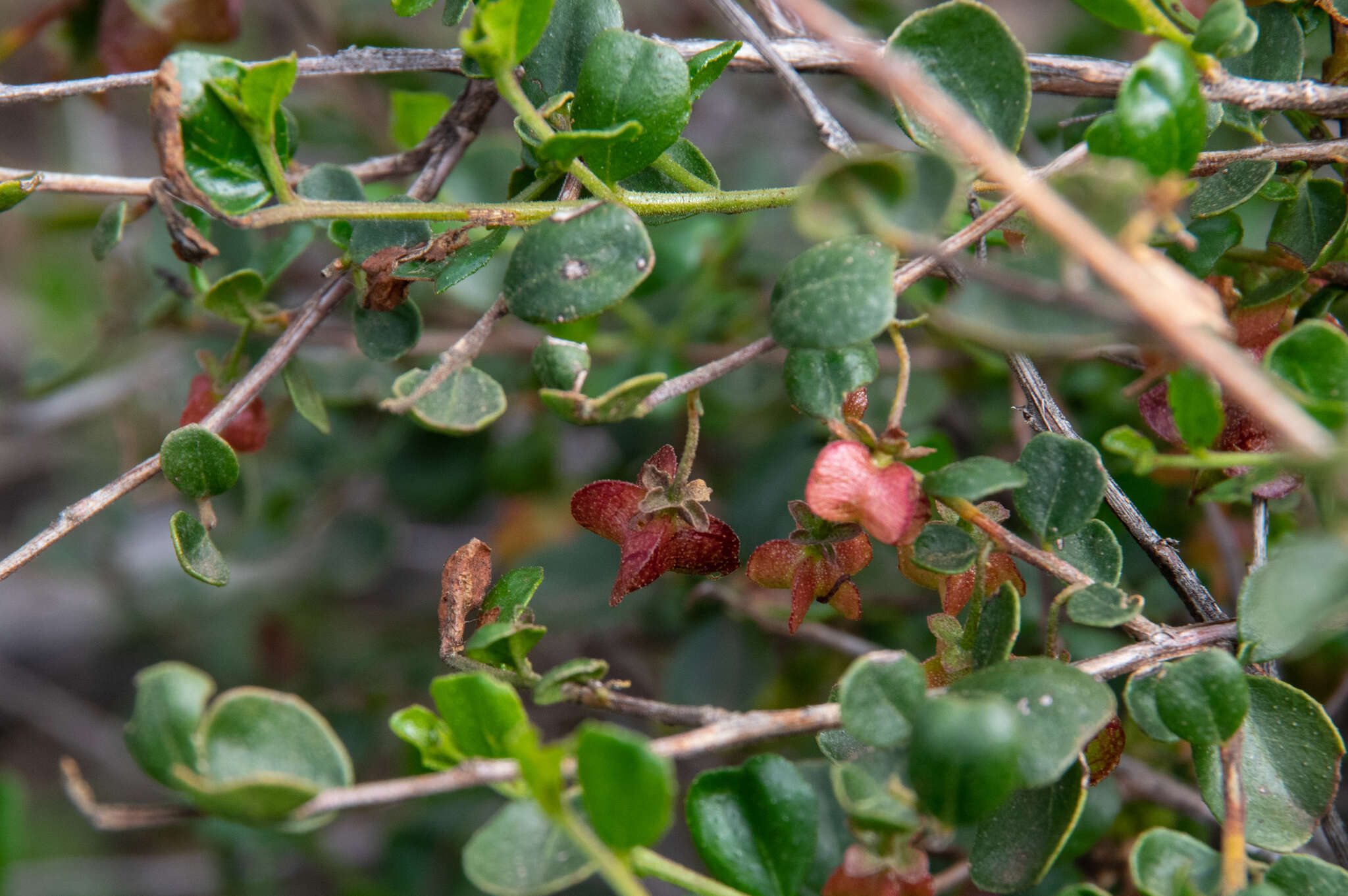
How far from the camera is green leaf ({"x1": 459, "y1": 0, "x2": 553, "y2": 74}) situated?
1.59 ft

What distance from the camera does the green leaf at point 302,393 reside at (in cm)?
69

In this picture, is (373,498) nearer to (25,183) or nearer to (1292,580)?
(25,183)

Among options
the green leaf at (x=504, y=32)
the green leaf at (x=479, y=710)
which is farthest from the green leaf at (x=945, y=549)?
the green leaf at (x=504, y=32)

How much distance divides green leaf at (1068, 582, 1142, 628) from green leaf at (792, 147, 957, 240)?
22cm

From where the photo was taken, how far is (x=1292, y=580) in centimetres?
37

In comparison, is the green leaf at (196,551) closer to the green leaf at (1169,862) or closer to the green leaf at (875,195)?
the green leaf at (875,195)

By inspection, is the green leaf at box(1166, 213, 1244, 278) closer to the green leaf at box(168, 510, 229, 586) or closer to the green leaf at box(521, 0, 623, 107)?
the green leaf at box(521, 0, 623, 107)

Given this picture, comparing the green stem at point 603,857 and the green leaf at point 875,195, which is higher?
the green leaf at point 875,195

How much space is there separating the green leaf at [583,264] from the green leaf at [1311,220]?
1.45ft

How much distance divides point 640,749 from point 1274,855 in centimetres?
47

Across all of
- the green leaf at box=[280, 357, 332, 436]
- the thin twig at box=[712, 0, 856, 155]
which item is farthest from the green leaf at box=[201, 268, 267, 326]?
the thin twig at box=[712, 0, 856, 155]

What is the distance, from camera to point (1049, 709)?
454 millimetres

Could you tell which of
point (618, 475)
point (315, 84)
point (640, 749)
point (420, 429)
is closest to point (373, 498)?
point (420, 429)

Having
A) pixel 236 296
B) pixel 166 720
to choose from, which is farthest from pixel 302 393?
pixel 166 720
